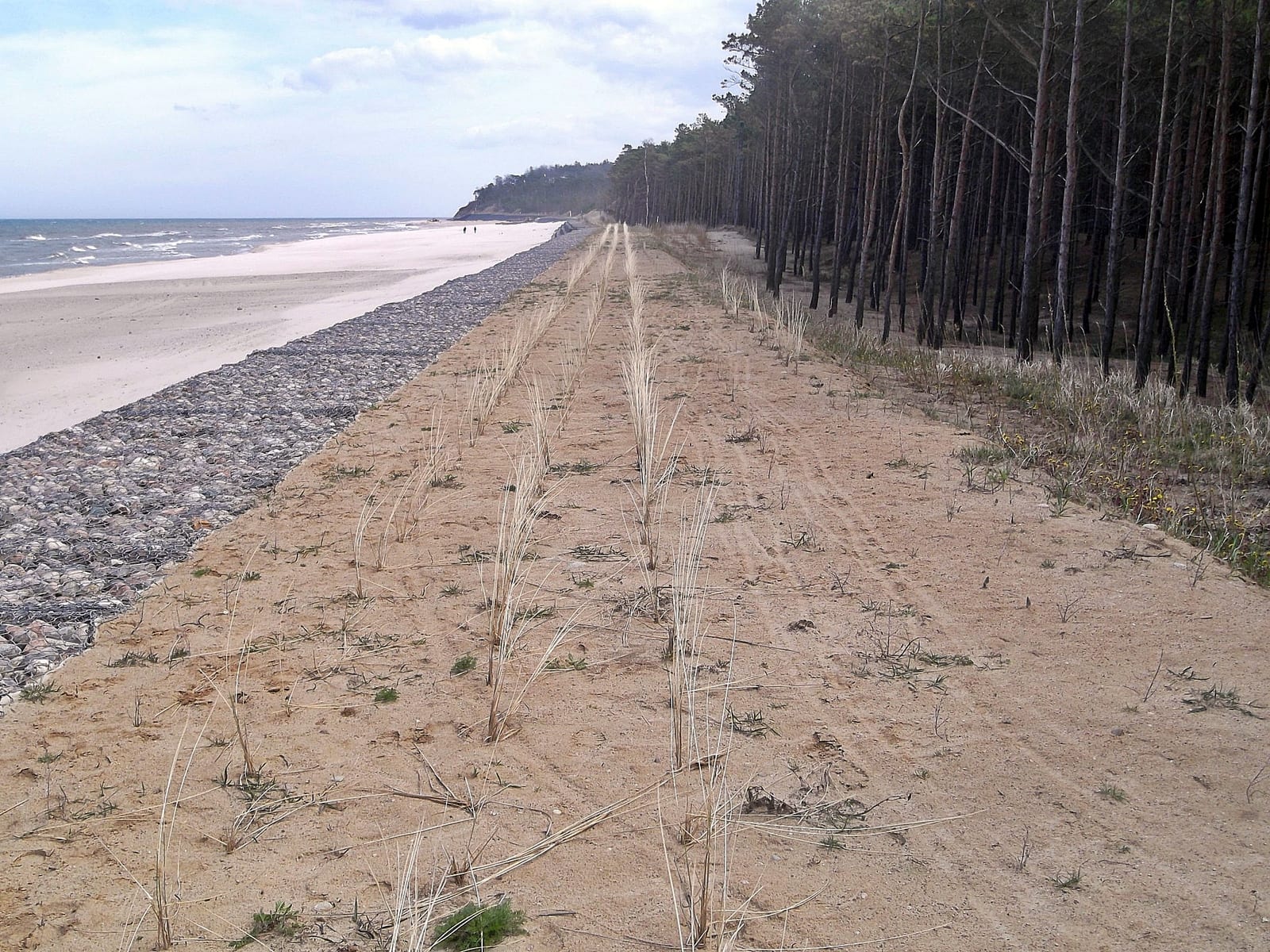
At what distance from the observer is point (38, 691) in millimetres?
3721

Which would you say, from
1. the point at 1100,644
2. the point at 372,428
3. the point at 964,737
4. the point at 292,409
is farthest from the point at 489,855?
the point at 292,409

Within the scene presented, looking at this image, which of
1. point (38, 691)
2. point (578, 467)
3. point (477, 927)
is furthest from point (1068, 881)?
point (578, 467)

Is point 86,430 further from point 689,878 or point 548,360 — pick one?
point 689,878

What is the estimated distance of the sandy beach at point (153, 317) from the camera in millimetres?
11547

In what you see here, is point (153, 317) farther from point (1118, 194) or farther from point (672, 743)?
point (672, 743)

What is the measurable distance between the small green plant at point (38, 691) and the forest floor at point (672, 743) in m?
0.06

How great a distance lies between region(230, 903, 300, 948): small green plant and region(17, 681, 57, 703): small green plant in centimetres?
181

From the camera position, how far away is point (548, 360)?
39.2 feet

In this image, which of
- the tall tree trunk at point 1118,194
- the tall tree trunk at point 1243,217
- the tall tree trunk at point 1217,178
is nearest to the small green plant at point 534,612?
the tall tree trunk at point 1118,194

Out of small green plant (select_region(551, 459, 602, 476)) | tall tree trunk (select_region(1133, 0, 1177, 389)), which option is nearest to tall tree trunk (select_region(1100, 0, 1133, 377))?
tall tree trunk (select_region(1133, 0, 1177, 389))

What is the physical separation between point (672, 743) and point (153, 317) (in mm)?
19696

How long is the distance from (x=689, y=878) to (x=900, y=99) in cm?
2122

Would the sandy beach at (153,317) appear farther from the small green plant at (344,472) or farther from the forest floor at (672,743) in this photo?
the forest floor at (672,743)

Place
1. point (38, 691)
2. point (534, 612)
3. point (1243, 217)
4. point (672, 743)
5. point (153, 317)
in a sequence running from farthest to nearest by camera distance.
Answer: point (153, 317), point (1243, 217), point (534, 612), point (38, 691), point (672, 743)
